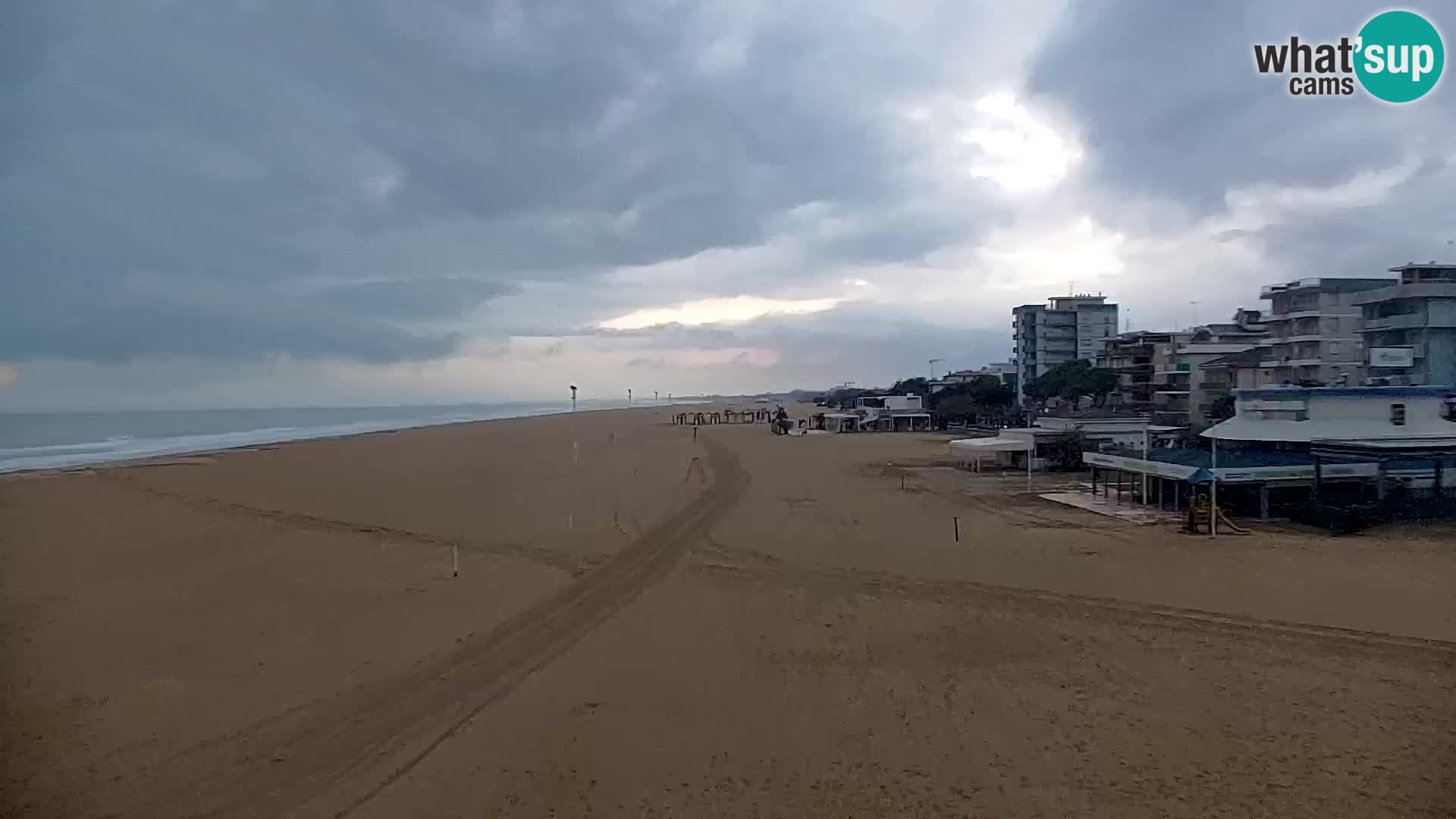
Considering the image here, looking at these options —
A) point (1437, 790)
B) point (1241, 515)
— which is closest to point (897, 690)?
point (1437, 790)

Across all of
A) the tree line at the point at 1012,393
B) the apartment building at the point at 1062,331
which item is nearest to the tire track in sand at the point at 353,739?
the tree line at the point at 1012,393

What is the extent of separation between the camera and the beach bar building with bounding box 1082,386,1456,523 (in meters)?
18.6

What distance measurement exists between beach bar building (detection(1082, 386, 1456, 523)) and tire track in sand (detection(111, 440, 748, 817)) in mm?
15570

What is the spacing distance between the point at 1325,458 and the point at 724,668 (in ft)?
55.2

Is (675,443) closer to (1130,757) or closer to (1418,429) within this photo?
(1418,429)

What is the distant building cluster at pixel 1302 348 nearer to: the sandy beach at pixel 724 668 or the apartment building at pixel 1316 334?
the apartment building at pixel 1316 334

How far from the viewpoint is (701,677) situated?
30.6ft

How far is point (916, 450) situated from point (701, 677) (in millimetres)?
33481

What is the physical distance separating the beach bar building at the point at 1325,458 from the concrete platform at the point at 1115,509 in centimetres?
68

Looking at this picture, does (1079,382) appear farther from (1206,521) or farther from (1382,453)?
(1206,521)

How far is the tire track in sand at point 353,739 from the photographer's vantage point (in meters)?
6.62

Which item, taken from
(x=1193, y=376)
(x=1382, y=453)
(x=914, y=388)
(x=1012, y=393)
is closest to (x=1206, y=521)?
(x=1382, y=453)

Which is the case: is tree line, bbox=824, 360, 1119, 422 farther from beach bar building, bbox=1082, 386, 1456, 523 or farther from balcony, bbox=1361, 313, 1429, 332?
beach bar building, bbox=1082, 386, 1456, 523

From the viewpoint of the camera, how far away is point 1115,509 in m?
20.8
